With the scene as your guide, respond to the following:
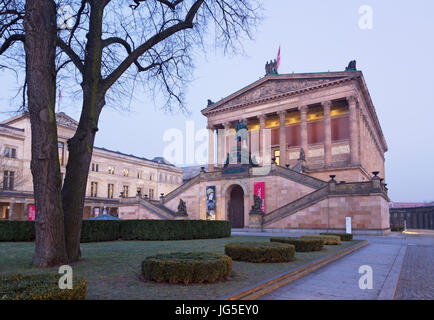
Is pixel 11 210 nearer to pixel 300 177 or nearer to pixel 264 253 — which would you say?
pixel 300 177

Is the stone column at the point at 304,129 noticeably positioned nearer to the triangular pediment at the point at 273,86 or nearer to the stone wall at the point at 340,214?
the triangular pediment at the point at 273,86

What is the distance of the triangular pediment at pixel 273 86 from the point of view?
161 ft

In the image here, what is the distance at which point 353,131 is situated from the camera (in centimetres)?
4638

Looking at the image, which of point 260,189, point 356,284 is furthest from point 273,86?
point 356,284

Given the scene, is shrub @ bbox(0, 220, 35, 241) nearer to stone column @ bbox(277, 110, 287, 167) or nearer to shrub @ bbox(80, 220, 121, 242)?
shrub @ bbox(80, 220, 121, 242)

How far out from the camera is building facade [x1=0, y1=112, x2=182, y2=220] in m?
52.1

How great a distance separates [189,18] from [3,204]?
53273mm

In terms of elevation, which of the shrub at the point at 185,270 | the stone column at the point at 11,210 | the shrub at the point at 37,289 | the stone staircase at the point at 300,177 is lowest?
the stone column at the point at 11,210

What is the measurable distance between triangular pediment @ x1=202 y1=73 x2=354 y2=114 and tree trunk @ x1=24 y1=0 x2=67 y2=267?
146 feet

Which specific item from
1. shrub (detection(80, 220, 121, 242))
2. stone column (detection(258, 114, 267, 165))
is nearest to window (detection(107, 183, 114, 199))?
stone column (detection(258, 114, 267, 165))

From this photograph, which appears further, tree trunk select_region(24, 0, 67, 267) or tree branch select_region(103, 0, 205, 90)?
tree branch select_region(103, 0, 205, 90)

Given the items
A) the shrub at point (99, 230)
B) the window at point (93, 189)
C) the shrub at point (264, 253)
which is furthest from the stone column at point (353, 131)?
the window at point (93, 189)

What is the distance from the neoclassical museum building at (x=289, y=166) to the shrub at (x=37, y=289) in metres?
28.6
